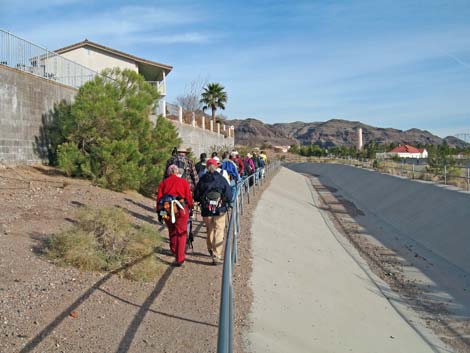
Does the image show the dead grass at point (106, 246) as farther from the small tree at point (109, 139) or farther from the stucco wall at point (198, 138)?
the stucco wall at point (198, 138)

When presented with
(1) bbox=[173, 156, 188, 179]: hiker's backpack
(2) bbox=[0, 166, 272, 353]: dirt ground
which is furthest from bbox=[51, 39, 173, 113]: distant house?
(2) bbox=[0, 166, 272, 353]: dirt ground

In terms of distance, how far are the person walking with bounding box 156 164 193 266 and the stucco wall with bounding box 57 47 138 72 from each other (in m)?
27.9

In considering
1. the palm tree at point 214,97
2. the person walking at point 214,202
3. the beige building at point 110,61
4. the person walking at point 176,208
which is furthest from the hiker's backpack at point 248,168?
the palm tree at point 214,97

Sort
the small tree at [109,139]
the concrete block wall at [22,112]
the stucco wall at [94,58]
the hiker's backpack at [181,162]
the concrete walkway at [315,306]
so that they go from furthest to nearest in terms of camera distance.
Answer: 1. the stucco wall at [94,58]
2. the small tree at [109,139]
3. the concrete block wall at [22,112]
4. the hiker's backpack at [181,162]
5. the concrete walkway at [315,306]

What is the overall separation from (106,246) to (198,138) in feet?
90.7

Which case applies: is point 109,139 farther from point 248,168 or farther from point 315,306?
point 315,306

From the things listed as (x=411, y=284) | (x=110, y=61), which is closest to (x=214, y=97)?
(x=110, y=61)

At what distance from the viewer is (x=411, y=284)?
13.5 meters

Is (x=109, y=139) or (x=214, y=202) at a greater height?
(x=109, y=139)

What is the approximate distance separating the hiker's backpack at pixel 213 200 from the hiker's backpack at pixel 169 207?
72cm

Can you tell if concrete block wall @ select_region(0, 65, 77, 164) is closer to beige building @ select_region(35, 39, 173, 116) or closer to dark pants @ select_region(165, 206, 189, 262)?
dark pants @ select_region(165, 206, 189, 262)

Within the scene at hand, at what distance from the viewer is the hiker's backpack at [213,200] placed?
9.34 meters

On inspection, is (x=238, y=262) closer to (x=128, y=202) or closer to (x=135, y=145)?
(x=128, y=202)

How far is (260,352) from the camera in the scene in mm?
6344
